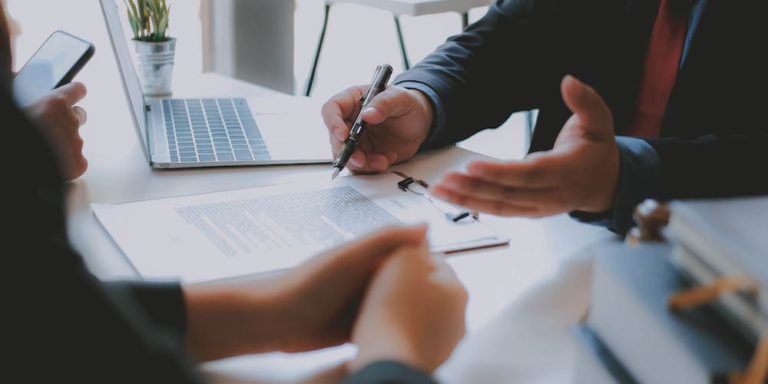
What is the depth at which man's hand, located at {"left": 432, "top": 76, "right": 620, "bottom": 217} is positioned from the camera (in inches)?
31.9

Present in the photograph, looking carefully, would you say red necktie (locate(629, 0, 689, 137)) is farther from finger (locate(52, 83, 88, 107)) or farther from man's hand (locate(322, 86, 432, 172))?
finger (locate(52, 83, 88, 107))

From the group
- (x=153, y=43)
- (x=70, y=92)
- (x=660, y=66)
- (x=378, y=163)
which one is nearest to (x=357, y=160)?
(x=378, y=163)


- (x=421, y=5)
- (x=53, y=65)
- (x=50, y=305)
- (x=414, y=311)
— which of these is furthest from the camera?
(x=421, y=5)

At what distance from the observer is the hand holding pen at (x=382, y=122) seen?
109 cm

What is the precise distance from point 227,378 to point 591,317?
297 mm

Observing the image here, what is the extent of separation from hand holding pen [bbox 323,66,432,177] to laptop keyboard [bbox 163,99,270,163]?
12 cm

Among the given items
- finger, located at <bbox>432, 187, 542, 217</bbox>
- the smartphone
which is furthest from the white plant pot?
finger, located at <bbox>432, 187, 542, 217</bbox>

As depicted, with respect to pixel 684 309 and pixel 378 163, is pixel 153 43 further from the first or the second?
pixel 684 309

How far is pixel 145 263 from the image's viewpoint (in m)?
0.80

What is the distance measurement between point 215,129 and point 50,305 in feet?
2.89

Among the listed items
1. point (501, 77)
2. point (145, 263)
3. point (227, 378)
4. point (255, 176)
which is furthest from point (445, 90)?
point (227, 378)

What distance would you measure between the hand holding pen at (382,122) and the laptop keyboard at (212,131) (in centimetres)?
12

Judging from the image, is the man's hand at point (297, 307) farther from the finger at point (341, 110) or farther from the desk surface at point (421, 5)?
the desk surface at point (421, 5)

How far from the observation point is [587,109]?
2.82 feet
